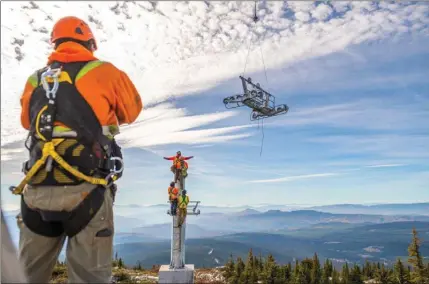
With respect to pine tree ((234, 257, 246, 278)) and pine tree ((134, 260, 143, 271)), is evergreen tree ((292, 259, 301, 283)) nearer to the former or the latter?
pine tree ((234, 257, 246, 278))

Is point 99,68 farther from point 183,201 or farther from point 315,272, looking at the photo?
point 315,272

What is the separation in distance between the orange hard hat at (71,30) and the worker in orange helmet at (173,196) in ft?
17.8

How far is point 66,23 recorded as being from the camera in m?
2.73

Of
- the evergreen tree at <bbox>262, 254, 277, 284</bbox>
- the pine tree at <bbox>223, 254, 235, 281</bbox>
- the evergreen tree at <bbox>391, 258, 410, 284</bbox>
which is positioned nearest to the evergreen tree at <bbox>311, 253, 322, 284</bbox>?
the evergreen tree at <bbox>262, 254, 277, 284</bbox>

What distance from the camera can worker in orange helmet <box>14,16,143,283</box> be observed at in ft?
8.20

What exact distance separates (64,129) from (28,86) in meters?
0.52

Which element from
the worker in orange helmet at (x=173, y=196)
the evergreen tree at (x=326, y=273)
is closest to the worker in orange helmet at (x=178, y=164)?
the worker in orange helmet at (x=173, y=196)

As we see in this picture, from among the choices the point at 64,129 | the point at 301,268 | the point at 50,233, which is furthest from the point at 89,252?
the point at 301,268

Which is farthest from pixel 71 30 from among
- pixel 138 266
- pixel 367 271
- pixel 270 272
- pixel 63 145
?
pixel 138 266

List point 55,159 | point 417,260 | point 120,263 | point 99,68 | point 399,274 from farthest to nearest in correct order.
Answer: point 120,263, point 399,274, point 417,260, point 99,68, point 55,159

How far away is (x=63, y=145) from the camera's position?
8.16 feet

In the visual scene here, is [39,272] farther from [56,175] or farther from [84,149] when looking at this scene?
[84,149]

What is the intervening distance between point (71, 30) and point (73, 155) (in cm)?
95

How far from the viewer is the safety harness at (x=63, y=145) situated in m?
2.48
